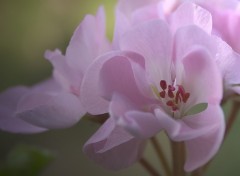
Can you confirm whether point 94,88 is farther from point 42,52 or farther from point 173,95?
point 42,52

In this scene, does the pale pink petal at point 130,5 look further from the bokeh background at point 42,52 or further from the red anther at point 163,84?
the bokeh background at point 42,52

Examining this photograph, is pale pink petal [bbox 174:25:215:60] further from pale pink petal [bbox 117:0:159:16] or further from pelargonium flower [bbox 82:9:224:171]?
pale pink petal [bbox 117:0:159:16]

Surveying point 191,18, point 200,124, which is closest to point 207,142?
point 200,124

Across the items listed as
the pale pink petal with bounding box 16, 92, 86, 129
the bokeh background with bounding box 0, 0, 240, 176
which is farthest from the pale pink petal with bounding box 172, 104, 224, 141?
the bokeh background with bounding box 0, 0, 240, 176

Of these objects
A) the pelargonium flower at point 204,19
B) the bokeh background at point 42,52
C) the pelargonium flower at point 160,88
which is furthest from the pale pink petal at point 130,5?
the bokeh background at point 42,52

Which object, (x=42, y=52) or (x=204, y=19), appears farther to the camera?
(x=42, y=52)

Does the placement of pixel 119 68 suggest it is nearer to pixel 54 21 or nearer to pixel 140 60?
pixel 140 60
